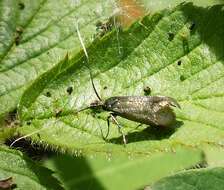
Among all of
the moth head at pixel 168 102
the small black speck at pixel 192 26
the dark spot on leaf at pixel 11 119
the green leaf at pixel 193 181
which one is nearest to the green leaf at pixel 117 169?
the dark spot on leaf at pixel 11 119

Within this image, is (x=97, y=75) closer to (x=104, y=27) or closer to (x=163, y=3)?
(x=104, y=27)

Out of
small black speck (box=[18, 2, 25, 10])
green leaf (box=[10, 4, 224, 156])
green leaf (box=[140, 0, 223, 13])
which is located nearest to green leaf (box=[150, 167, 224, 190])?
green leaf (box=[10, 4, 224, 156])

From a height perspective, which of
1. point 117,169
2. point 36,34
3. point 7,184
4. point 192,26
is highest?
point 36,34

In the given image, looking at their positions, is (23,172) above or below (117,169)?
above

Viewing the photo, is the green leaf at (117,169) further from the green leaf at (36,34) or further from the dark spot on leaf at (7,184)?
the dark spot on leaf at (7,184)

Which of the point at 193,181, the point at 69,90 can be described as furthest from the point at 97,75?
the point at 193,181

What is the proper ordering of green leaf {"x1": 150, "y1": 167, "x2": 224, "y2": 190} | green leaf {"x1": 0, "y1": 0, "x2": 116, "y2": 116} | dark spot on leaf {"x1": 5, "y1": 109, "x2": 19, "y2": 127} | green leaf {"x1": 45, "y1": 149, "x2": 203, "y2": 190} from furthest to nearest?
1. green leaf {"x1": 45, "y1": 149, "x2": 203, "y2": 190}
2. green leaf {"x1": 0, "y1": 0, "x2": 116, "y2": 116}
3. dark spot on leaf {"x1": 5, "y1": 109, "x2": 19, "y2": 127}
4. green leaf {"x1": 150, "y1": 167, "x2": 224, "y2": 190}

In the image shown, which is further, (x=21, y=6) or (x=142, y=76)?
(x=21, y=6)

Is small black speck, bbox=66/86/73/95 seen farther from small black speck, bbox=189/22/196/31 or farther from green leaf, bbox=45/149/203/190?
green leaf, bbox=45/149/203/190
